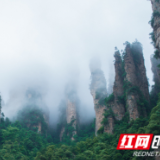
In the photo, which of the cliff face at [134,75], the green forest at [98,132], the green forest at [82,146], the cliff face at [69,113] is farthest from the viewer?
the cliff face at [69,113]

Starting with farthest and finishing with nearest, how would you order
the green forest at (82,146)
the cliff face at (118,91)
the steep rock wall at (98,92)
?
the steep rock wall at (98,92), the cliff face at (118,91), the green forest at (82,146)

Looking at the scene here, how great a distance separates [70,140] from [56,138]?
8255 millimetres

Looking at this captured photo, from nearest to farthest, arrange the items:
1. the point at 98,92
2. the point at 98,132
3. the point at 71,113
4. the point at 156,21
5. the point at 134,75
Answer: the point at 156,21 → the point at 98,132 → the point at 134,75 → the point at 98,92 → the point at 71,113

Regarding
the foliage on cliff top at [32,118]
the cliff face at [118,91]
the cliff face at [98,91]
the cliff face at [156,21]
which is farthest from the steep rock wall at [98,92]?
the cliff face at [156,21]

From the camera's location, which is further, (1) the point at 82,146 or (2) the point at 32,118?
(2) the point at 32,118

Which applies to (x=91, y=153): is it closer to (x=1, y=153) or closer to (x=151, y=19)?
(x=1, y=153)

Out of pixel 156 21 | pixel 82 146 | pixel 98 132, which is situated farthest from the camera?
pixel 98 132

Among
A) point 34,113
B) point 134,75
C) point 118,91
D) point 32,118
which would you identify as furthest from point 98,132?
point 34,113

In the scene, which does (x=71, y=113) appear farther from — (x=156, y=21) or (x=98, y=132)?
(x=156, y=21)

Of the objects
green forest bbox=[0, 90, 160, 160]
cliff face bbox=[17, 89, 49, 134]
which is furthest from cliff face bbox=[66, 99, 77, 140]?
green forest bbox=[0, 90, 160, 160]

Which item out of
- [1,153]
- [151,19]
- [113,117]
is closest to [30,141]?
[1,153]

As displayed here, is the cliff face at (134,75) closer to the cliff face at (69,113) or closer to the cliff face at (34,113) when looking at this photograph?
the cliff face at (69,113)

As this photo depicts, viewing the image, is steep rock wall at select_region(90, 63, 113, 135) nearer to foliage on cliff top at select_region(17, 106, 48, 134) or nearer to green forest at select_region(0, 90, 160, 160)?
green forest at select_region(0, 90, 160, 160)

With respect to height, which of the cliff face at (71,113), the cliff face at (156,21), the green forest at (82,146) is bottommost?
the green forest at (82,146)
